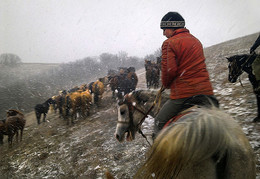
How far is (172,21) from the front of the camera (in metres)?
1.97

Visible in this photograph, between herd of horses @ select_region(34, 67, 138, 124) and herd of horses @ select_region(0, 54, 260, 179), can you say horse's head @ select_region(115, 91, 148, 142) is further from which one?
herd of horses @ select_region(34, 67, 138, 124)

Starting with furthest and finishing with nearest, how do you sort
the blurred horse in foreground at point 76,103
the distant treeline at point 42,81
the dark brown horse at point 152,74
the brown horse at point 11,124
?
the distant treeline at point 42,81 < the dark brown horse at point 152,74 < the blurred horse in foreground at point 76,103 < the brown horse at point 11,124

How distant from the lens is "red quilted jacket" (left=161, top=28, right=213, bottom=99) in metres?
1.78

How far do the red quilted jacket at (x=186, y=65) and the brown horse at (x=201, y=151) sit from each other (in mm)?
722

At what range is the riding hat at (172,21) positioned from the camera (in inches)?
77.2

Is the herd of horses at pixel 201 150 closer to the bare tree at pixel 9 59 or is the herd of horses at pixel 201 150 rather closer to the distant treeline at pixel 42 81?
the distant treeline at pixel 42 81

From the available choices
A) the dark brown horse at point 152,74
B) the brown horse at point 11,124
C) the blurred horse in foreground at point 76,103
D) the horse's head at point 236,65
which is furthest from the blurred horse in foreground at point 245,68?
the brown horse at point 11,124

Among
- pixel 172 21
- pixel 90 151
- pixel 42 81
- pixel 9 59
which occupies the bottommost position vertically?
pixel 90 151

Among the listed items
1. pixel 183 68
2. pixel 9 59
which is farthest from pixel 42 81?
pixel 183 68

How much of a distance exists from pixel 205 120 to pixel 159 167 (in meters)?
0.49

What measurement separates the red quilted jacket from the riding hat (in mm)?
159

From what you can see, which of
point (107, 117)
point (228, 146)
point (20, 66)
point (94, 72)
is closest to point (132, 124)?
point (228, 146)

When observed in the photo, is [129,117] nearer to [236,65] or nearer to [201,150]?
[201,150]

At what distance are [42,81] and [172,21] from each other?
3418 centimetres
